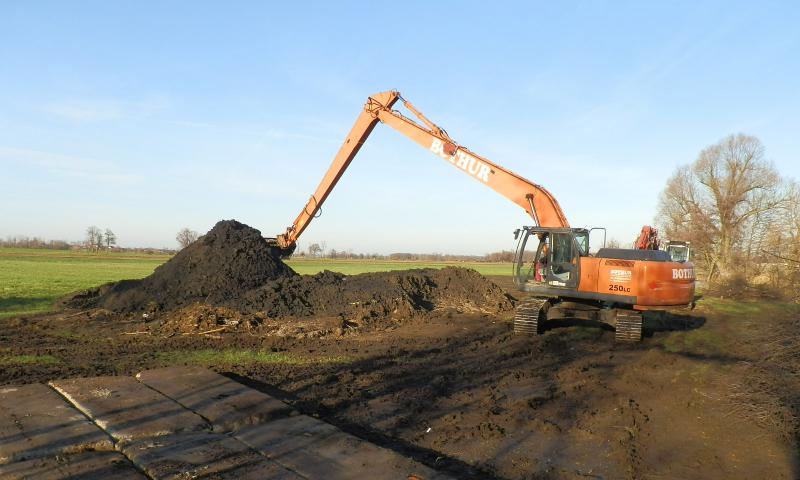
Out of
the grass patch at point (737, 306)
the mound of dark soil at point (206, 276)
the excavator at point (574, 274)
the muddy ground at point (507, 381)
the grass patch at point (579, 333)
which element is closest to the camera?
the muddy ground at point (507, 381)

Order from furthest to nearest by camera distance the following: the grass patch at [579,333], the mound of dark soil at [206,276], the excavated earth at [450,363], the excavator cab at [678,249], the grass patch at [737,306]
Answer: the excavator cab at [678,249], the grass patch at [737,306], the mound of dark soil at [206,276], the grass patch at [579,333], the excavated earth at [450,363]

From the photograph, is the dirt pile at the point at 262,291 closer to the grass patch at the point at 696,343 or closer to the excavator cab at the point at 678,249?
the grass patch at the point at 696,343

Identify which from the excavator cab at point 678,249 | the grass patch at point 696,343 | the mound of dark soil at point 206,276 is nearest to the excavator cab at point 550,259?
the grass patch at point 696,343

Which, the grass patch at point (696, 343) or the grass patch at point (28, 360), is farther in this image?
the grass patch at point (696, 343)

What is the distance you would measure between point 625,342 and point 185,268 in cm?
1221

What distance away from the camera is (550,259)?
1202 cm

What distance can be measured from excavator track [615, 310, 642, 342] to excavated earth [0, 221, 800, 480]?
0.28 meters

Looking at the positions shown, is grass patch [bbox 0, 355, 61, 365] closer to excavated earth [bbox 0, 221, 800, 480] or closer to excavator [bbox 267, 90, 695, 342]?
excavated earth [bbox 0, 221, 800, 480]

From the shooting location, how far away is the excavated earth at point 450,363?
18.8ft

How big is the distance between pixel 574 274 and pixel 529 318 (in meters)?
1.32

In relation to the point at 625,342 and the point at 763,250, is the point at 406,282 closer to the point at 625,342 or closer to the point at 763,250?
the point at 625,342

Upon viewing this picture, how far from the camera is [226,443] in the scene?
17.9 feet

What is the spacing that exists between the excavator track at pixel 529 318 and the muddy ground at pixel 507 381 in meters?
0.32

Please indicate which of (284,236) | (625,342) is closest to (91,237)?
(284,236)
